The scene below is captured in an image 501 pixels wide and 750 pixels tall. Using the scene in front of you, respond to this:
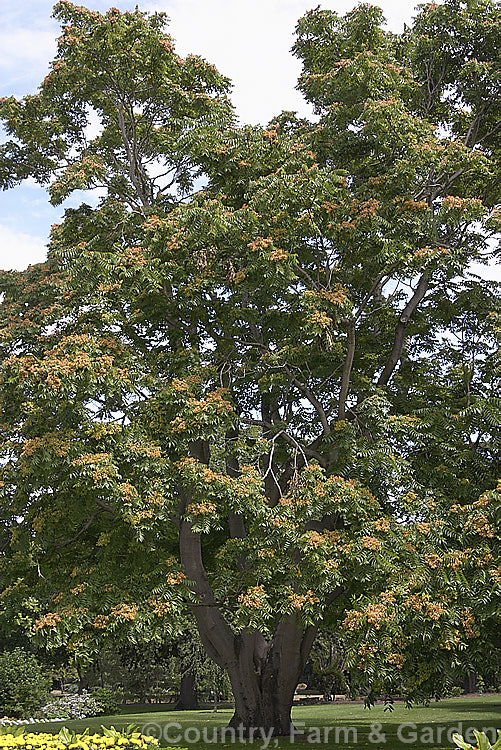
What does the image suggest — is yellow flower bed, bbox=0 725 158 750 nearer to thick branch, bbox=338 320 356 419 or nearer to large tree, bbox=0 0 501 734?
large tree, bbox=0 0 501 734

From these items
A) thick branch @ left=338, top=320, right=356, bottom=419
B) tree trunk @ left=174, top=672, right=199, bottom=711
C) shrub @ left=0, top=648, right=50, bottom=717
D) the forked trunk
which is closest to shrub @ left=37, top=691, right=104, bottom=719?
shrub @ left=0, top=648, right=50, bottom=717

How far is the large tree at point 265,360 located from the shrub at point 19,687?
324 inches

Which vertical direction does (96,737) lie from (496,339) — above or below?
below

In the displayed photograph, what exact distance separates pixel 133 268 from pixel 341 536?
520cm

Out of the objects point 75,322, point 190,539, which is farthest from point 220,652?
point 75,322

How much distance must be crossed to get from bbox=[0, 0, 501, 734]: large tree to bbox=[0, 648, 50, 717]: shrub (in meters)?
8.23

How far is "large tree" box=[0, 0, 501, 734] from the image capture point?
10.6 metres

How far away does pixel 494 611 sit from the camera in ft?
32.3

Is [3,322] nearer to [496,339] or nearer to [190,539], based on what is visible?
[190,539]

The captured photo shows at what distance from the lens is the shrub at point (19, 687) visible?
20.0 meters

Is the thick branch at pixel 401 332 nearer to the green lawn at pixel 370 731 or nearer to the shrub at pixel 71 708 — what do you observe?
the green lawn at pixel 370 731

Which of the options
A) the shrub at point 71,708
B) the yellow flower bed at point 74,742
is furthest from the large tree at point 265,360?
the shrub at point 71,708

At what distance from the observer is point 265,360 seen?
1212 cm

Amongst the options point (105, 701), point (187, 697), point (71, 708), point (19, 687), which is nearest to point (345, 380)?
point (19, 687)
